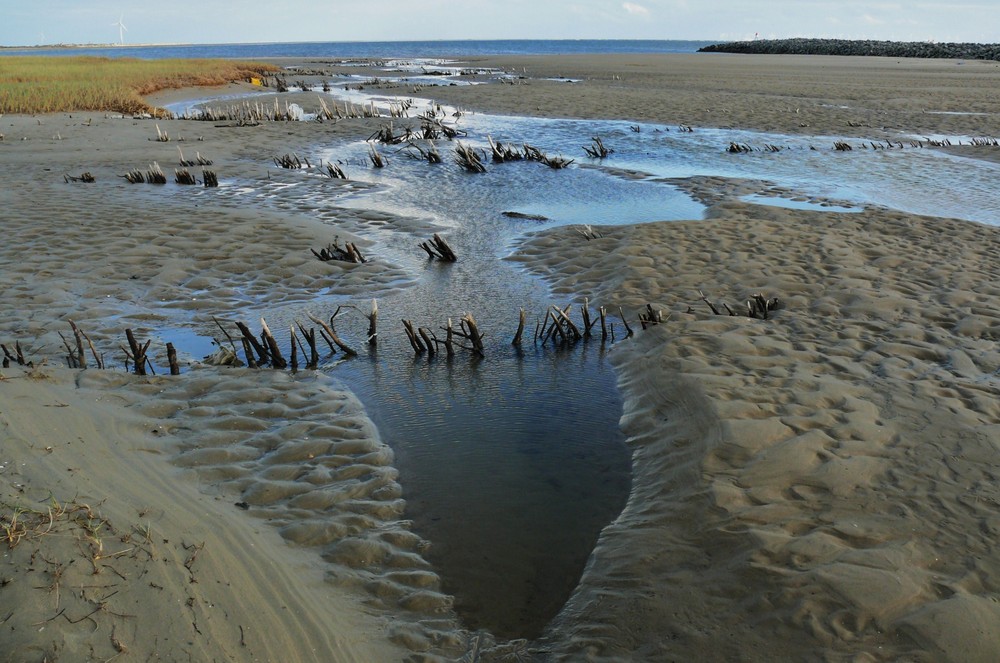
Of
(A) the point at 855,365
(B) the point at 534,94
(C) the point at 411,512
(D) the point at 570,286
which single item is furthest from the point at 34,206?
(B) the point at 534,94

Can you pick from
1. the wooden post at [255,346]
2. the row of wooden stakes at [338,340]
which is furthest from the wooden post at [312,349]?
the wooden post at [255,346]

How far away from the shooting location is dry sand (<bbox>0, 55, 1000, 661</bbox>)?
3312mm

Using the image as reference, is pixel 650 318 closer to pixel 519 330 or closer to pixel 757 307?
pixel 757 307

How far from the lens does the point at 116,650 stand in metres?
2.93

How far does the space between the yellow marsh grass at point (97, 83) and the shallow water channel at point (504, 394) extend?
58.8 ft

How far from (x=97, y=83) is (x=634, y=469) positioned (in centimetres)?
3487

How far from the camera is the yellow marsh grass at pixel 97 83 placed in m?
25.7

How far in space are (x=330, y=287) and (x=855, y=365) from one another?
6.12 m

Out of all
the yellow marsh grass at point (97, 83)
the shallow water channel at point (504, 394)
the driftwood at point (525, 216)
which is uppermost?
the yellow marsh grass at point (97, 83)

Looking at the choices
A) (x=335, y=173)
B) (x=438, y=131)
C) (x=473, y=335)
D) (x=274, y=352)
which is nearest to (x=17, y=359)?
(x=274, y=352)

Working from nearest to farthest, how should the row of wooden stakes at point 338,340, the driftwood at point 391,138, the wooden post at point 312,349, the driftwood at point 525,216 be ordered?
the row of wooden stakes at point 338,340
the wooden post at point 312,349
the driftwood at point 525,216
the driftwood at point 391,138

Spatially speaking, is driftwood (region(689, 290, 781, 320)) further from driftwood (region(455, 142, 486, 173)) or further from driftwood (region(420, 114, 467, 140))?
driftwood (region(420, 114, 467, 140))

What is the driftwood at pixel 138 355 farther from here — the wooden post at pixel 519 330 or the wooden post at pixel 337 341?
the wooden post at pixel 519 330

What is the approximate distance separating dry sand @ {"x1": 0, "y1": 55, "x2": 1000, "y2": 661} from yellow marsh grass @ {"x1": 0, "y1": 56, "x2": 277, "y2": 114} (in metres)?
19.7
